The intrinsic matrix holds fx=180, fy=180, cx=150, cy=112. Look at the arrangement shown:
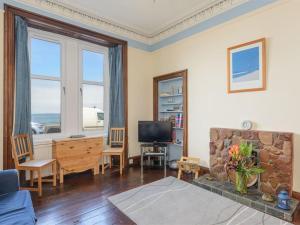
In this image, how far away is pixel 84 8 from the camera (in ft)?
10.7

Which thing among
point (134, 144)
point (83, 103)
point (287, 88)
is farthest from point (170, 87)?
point (287, 88)

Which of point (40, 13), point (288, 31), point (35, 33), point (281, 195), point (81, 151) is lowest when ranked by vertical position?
point (281, 195)

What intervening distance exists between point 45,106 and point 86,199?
1.88 metres

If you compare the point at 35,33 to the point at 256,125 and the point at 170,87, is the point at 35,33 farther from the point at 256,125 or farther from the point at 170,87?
the point at 256,125

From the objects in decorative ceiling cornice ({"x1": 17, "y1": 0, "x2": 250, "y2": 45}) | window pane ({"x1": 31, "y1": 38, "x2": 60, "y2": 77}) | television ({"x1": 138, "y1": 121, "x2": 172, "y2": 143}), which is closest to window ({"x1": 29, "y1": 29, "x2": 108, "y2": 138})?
window pane ({"x1": 31, "y1": 38, "x2": 60, "y2": 77})

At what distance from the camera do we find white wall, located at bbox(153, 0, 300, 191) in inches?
92.7

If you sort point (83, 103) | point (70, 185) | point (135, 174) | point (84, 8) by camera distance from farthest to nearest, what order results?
point (83, 103), point (135, 174), point (84, 8), point (70, 185)

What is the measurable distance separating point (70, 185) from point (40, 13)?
2.88 meters

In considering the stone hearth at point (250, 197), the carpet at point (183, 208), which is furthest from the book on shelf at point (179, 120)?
the carpet at point (183, 208)

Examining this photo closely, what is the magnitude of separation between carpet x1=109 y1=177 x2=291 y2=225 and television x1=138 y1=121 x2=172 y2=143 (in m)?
1.19

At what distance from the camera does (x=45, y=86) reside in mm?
3312

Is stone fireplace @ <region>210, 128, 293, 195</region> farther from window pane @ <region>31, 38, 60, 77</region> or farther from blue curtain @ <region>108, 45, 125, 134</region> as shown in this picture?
window pane @ <region>31, 38, 60, 77</region>

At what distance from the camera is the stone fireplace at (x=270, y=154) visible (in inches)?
89.6

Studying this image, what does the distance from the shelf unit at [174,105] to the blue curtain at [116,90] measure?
2.86ft
